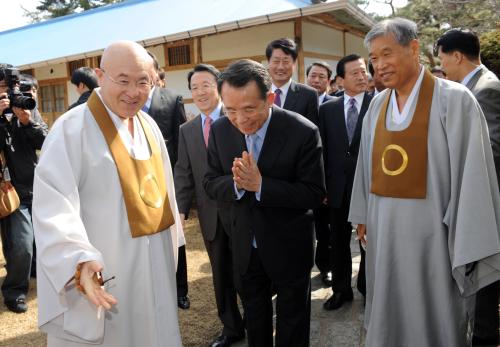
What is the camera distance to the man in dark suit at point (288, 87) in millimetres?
4020

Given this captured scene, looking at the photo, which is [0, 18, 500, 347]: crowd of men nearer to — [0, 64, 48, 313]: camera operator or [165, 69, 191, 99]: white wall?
[0, 64, 48, 313]: camera operator

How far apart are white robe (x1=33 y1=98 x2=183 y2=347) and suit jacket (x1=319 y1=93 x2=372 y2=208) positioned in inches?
78.0

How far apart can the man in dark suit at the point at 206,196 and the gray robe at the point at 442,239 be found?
1125mm

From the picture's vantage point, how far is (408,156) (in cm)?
→ 257

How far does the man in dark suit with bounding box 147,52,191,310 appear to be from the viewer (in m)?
4.30

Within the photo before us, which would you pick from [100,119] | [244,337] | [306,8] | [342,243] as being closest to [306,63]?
[306,8]

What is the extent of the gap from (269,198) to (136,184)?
71cm

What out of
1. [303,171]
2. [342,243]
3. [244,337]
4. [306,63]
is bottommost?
[244,337]

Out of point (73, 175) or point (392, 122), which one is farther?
point (392, 122)

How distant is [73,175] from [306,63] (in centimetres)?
818

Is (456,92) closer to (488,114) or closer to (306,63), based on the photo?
(488,114)

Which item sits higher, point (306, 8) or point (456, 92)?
point (306, 8)

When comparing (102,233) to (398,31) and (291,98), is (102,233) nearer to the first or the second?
(398,31)

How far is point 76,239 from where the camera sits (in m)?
1.91
